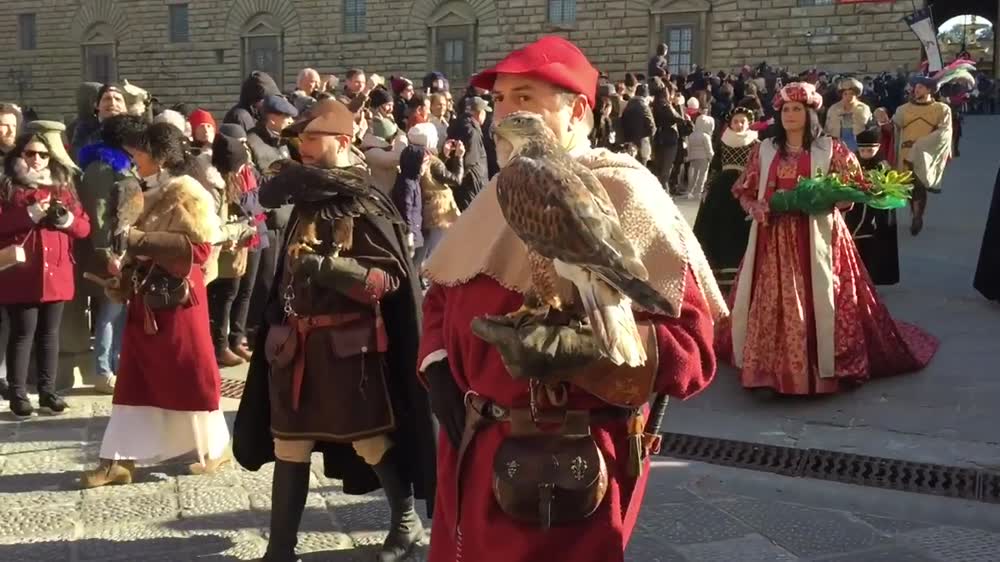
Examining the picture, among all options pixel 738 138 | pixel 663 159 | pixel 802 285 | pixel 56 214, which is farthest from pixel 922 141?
pixel 56 214

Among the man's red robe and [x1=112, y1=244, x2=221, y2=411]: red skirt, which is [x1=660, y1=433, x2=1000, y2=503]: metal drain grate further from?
the man's red robe

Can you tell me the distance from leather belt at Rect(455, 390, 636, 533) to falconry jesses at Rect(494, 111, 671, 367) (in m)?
0.28

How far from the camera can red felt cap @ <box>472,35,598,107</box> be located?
8.16 feet

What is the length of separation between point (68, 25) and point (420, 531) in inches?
1725

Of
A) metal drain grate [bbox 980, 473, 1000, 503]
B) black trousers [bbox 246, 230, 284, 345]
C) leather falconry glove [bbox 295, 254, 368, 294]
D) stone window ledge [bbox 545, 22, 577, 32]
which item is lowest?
metal drain grate [bbox 980, 473, 1000, 503]

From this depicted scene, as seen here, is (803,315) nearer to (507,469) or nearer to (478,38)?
(507,469)

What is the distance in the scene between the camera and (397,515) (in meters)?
4.07

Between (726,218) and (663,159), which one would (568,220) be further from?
(663,159)

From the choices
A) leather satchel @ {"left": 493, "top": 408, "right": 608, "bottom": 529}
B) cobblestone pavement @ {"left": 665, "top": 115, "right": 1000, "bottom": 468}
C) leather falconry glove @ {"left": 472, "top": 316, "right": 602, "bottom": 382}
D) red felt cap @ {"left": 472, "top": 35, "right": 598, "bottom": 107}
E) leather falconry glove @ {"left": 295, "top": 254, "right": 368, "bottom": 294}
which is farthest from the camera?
cobblestone pavement @ {"left": 665, "top": 115, "right": 1000, "bottom": 468}

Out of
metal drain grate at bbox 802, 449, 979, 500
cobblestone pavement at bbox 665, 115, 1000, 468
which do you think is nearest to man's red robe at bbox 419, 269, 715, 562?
cobblestone pavement at bbox 665, 115, 1000, 468

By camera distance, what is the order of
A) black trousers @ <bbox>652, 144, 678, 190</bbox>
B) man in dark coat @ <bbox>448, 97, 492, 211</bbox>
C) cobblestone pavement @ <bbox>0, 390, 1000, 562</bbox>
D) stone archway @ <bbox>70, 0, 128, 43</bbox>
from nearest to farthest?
1. cobblestone pavement @ <bbox>0, 390, 1000, 562</bbox>
2. man in dark coat @ <bbox>448, 97, 492, 211</bbox>
3. black trousers @ <bbox>652, 144, 678, 190</bbox>
4. stone archway @ <bbox>70, 0, 128, 43</bbox>

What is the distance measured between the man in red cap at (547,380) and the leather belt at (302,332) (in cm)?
123

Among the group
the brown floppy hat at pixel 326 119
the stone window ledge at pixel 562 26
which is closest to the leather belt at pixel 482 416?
the brown floppy hat at pixel 326 119

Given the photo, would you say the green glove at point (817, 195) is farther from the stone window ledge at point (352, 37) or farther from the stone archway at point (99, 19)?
the stone archway at point (99, 19)
